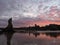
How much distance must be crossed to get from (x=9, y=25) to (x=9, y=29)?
2.19 m

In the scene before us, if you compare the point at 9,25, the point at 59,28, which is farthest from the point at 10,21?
the point at 59,28

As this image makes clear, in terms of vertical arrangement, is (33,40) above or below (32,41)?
below

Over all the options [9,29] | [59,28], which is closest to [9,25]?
[9,29]

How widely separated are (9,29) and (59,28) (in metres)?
43.8

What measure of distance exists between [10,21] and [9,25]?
2242 mm

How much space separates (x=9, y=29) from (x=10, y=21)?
14.4ft

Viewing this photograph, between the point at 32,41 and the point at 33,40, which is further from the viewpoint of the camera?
the point at 33,40

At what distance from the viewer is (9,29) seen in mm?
111312

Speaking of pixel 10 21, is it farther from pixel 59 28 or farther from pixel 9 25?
pixel 59 28

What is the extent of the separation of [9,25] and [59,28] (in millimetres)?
44182

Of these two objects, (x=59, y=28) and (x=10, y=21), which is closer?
(x=10, y=21)

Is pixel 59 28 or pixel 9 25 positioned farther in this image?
pixel 59 28

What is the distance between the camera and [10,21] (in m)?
110

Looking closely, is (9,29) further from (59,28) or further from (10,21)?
(59,28)
